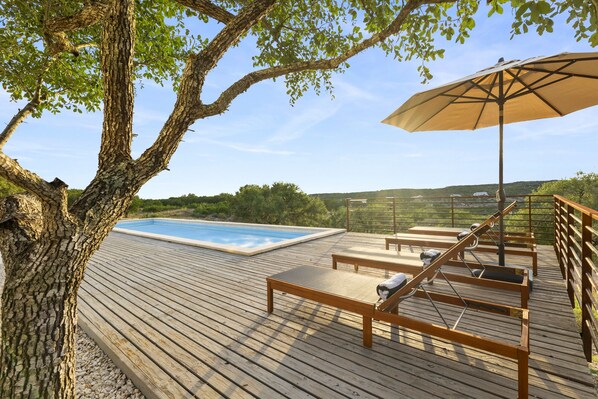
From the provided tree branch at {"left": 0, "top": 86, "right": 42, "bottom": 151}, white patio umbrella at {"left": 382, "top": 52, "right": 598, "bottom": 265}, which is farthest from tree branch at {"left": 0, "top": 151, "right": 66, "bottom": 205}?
white patio umbrella at {"left": 382, "top": 52, "right": 598, "bottom": 265}

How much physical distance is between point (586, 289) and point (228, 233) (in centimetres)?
1130

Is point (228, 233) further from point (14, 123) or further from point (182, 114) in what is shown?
point (182, 114)

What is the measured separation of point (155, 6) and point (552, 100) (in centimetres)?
571

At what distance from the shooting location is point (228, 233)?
40.2 ft

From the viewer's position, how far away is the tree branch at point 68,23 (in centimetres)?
217

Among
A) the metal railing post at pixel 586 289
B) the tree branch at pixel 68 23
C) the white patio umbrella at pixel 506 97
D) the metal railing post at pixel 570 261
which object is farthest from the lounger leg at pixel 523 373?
the tree branch at pixel 68 23

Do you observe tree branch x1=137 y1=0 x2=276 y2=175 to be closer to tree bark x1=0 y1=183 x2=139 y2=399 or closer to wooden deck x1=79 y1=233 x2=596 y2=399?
tree bark x1=0 y1=183 x2=139 y2=399

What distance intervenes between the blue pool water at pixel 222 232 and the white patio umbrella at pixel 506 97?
592cm

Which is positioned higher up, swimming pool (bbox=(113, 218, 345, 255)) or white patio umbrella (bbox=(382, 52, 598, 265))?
white patio umbrella (bbox=(382, 52, 598, 265))

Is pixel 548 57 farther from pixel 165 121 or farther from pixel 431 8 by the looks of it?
pixel 165 121

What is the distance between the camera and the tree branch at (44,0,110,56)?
217 cm

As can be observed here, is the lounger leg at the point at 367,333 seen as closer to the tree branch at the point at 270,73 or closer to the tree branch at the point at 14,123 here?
the tree branch at the point at 270,73

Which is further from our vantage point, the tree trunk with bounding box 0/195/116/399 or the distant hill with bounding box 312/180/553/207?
the distant hill with bounding box 312/180/553/207

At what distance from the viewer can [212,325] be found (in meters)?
2.94
